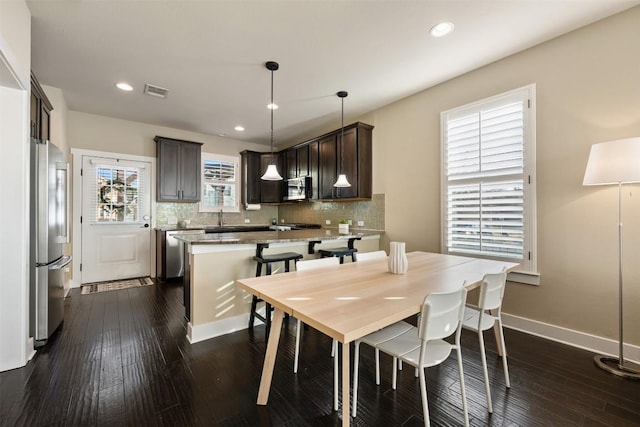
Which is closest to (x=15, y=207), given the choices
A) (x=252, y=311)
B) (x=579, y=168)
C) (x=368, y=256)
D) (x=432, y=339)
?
(x=252, y=311)

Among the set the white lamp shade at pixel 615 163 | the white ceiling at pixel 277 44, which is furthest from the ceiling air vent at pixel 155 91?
the white lamp shade at pixel 615 163

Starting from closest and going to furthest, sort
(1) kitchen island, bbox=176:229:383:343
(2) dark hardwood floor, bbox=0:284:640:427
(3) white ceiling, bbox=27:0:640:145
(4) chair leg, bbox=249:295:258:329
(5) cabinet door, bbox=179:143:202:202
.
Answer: (2) dark hardwood floor, bbox=0:284:640:427 → (3) white ceiling, bbox=27:0:640:145 → (1) kitchen island, bbox=176:229:383:343 → (4) chair leg, bbox=249:295:258:329 → (5) cabinet door, bbox=179:143:202:202

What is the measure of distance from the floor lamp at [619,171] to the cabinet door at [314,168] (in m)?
3.50

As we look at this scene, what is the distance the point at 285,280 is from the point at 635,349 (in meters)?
2.83

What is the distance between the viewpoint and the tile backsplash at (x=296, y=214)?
4335 millimetres

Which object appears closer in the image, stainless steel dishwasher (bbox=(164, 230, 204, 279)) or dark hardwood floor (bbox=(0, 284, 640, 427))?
dark hardwood floor (bbox=(0, 284, 640, 427))

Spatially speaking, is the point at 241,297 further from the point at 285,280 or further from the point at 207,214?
the point at 207,214

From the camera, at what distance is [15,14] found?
1870 millimetres

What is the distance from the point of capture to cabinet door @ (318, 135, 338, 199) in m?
4.52

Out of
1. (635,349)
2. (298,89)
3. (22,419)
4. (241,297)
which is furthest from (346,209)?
(22,419)

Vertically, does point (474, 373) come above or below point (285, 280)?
below

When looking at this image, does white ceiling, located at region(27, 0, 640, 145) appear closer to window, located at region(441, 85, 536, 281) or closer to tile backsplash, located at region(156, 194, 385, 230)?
window, located at region(441, 85, 536, 281)

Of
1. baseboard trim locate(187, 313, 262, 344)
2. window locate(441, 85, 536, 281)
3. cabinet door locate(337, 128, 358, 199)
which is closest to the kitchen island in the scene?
baseboard trim locate(187, 313, 262, 344)

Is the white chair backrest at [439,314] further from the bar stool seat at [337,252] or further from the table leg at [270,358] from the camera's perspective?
the bar stool seat at [337,252]
